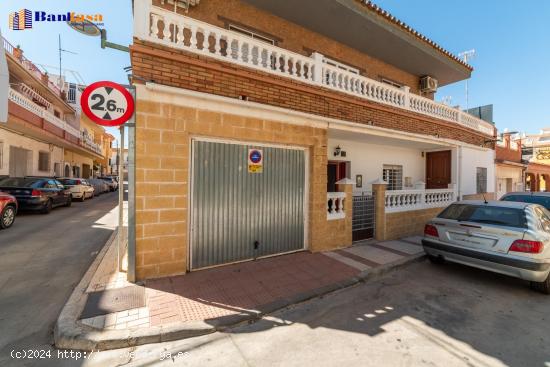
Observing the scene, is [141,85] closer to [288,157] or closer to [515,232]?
[288,157]

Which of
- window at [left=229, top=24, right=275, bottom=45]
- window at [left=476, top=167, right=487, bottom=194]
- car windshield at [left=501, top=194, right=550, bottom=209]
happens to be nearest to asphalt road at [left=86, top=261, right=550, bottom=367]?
car windshield at [left=501, top=194, right=550, bottom=209]

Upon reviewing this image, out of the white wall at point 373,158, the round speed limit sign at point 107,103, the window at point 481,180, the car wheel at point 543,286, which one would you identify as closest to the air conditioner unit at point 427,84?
the white wall at point 373,158

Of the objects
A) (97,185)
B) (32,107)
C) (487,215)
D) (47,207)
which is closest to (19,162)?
(32,107)

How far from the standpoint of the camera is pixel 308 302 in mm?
3654

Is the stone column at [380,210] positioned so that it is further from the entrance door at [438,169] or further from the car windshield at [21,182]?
the car windshield at [21,182]

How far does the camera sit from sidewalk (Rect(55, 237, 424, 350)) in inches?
107

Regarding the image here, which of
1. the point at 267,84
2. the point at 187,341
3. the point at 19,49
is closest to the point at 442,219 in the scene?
the point at 267,84

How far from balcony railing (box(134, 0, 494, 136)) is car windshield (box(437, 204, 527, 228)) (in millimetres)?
3861

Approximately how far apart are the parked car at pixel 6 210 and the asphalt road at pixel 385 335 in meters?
8.00

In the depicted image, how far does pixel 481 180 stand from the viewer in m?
11.6

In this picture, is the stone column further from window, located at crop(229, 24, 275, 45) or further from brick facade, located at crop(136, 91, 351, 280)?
window, located at crop(229, 24, 275, 45)

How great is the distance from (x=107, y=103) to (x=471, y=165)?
1354 cm

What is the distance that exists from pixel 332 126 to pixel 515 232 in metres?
4.13

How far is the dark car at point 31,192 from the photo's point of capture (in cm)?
955
